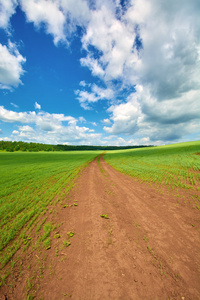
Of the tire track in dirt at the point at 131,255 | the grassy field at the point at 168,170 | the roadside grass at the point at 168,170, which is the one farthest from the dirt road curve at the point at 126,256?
the grassy field at the point at 168,170

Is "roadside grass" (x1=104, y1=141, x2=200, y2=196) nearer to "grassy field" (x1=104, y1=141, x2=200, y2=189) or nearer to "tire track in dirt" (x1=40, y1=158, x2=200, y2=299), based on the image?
"grassy field" (x1=104, y1=141, x2=200, y2=189)

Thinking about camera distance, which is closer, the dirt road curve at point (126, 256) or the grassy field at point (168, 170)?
the dirt road curve at point (126, 256)

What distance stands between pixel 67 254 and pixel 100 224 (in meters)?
2.30

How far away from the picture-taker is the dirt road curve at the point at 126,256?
142 inches

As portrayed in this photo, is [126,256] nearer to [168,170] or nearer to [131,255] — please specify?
[131,255]

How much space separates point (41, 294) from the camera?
138 inches

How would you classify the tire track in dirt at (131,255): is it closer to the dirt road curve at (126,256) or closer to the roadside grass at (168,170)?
the dirt road curve at (126,256)

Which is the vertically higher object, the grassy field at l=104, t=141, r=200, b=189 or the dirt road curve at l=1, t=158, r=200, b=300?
the grassy field at l=104, t=141, r=200, b=189

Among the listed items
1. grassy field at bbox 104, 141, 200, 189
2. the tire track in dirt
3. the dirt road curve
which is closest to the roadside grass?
grassy field at bbox 104, 141, 200, 189

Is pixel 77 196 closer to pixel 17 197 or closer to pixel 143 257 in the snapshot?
pixel 17 197

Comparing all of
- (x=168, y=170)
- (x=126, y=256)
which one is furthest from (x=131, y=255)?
(x=168, y=170)

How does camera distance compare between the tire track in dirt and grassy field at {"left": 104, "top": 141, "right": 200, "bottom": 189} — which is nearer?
the tire track in dirt

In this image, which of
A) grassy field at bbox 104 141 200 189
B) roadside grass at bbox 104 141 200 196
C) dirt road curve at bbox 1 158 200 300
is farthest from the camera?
grassy field at bbox 104 141 200 189

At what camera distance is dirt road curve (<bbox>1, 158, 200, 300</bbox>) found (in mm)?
3604
